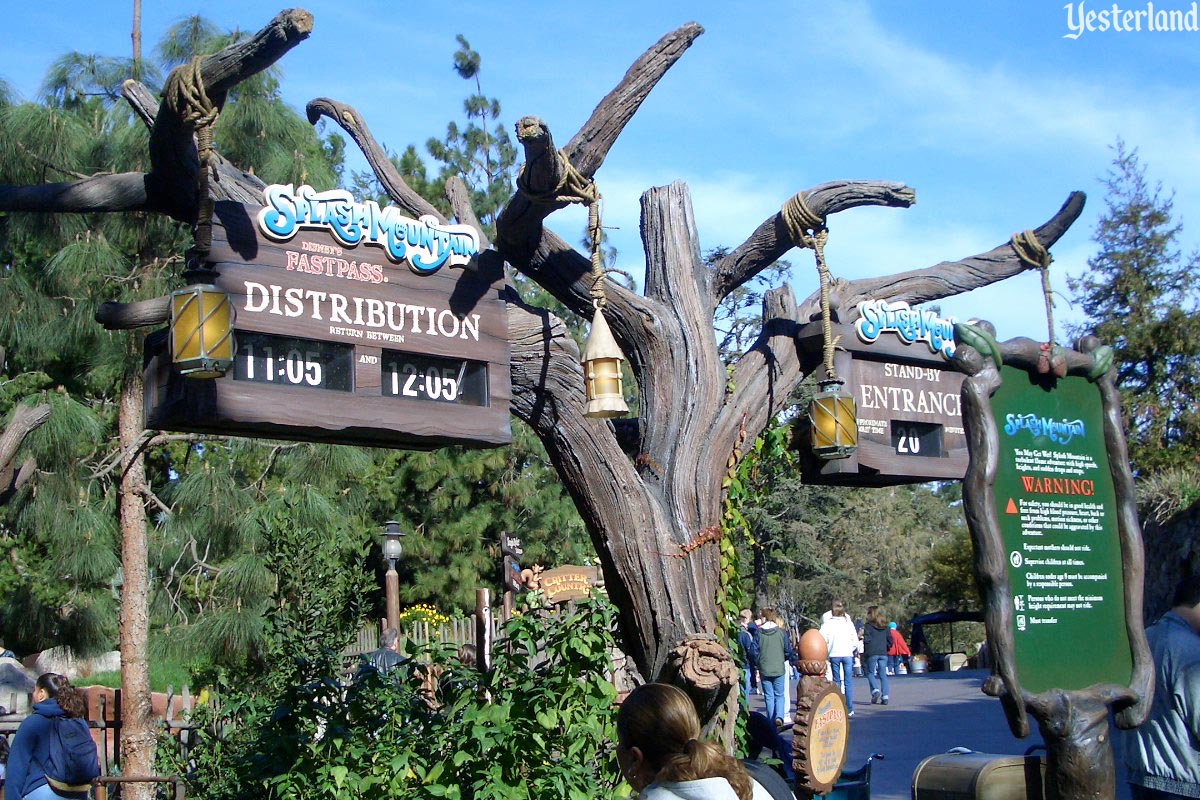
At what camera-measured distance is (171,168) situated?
5.32 meters

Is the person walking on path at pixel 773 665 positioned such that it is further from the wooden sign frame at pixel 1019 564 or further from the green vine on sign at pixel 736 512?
the wooden sign frame at pixel 1019 564

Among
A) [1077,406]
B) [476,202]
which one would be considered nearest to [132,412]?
[1077,406]

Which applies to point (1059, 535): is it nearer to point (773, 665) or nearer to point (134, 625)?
point (773, 665)

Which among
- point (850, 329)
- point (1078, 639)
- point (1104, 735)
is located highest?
point (850, 329)

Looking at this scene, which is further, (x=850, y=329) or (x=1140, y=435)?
(x=1140, y=435)

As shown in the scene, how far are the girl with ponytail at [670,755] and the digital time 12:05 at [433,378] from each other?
2991 millimetres

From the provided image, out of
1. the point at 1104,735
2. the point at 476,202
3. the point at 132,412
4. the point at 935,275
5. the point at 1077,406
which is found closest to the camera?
the point at 1104,735

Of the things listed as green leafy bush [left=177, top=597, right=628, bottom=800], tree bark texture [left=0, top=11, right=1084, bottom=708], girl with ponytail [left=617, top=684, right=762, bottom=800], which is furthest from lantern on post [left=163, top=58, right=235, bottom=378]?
girl with ponytail [left=617, top=684, right=762, bottom=800]

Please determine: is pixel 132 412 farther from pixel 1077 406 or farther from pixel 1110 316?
pixel 1110 316

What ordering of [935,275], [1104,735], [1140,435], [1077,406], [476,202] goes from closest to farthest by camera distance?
1. [1104,735]
2. [1077,406]
3. [935,275]
4. [1140,435]
5. [476,202]

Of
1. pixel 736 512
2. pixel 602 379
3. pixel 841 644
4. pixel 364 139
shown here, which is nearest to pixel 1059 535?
pixel 736 512

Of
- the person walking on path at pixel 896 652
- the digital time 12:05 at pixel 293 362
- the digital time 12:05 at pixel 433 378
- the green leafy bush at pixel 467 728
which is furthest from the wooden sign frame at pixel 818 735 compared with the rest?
the person walking on path at pixel 896 652

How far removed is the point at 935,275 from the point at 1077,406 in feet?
7.95

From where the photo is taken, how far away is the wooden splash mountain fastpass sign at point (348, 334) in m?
5.25
